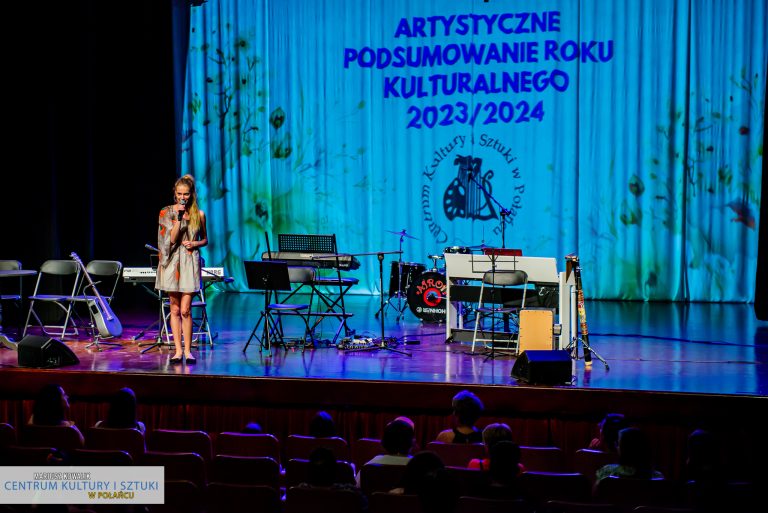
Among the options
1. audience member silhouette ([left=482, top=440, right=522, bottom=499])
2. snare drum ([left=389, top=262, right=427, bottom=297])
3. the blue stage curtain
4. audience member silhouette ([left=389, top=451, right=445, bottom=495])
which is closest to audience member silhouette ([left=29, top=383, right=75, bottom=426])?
audience member silhouette ([left=389, top=451, right=445, bottom=495])

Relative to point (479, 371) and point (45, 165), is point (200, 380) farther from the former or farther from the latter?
point (45, 165)

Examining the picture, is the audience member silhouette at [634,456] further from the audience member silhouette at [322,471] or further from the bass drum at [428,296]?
the bass drum at [428,296]

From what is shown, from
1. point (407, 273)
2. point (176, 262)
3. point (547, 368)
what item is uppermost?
point (176, 262)

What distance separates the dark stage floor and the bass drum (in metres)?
0.17

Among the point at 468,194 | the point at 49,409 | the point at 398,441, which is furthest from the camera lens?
the point at 468,194

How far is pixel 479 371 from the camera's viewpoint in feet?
22.2

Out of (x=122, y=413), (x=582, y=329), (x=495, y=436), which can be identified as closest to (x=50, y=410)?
(x=122, y=413)

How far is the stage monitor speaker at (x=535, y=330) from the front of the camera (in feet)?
24.0

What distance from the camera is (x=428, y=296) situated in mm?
9961

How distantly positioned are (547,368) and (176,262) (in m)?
3.11

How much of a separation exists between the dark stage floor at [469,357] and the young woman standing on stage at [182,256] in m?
0.37

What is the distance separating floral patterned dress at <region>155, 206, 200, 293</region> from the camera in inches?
281

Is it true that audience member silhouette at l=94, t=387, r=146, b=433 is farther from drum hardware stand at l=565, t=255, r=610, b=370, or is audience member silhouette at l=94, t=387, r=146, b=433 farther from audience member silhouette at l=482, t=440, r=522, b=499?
drum hardware stand at l=565, t=255, r=610, b=370

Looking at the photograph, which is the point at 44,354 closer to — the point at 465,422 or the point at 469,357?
the point at 469,357
